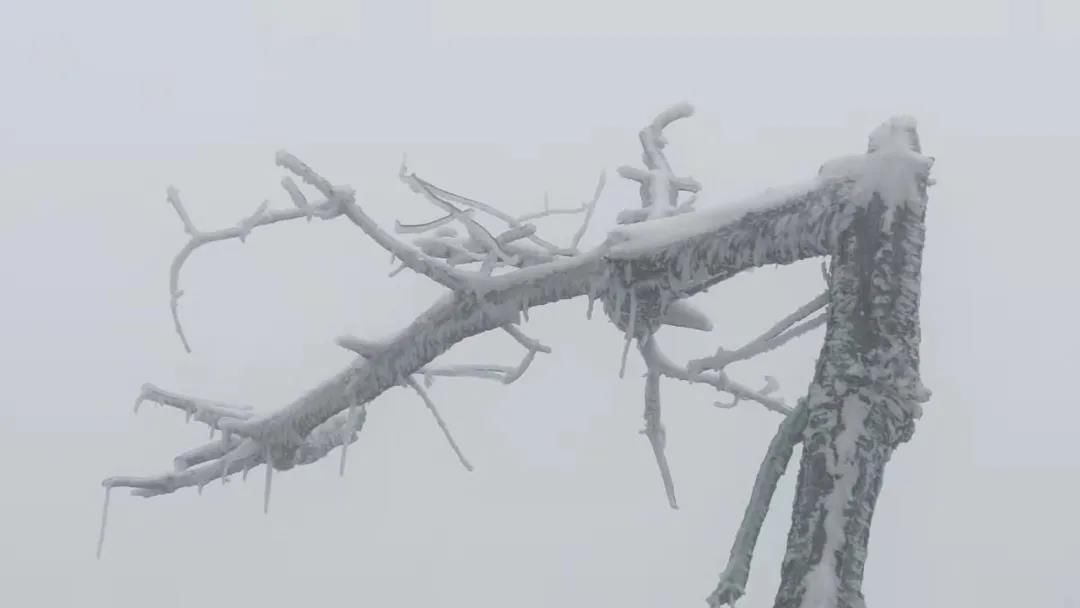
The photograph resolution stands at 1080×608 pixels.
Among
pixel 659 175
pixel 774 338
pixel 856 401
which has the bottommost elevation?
pixel 856 401

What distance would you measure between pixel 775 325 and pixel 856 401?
41cm

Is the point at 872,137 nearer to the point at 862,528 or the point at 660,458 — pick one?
the point at 862,528

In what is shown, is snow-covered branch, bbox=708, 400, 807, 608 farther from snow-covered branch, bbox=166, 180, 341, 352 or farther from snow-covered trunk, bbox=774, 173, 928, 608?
snow-covered branch, bbox=166, 180, 341, 352

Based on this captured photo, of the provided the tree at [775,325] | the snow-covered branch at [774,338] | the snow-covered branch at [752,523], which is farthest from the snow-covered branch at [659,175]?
the snow-covered branch at [752,523]

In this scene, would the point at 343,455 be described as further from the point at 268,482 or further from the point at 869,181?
the point at 869,181

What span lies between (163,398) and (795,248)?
2180 millimetres

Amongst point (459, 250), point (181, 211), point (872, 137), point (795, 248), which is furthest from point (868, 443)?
point (181, 211)

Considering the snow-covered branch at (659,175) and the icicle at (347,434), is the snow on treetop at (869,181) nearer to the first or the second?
the snow-covered branch at (659,175)

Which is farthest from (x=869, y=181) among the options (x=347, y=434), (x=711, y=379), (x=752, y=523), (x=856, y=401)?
(x=347, y=434)

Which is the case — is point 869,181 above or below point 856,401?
above

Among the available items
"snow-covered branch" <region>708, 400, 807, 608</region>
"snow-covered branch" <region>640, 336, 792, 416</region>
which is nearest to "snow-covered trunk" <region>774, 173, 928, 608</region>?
"snow-covered branch" <region>708, 400, 807, 608</region>

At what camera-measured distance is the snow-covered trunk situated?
1.81m

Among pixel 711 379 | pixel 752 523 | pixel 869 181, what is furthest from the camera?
pixel 711 379

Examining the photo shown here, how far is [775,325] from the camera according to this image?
2.26 meters
